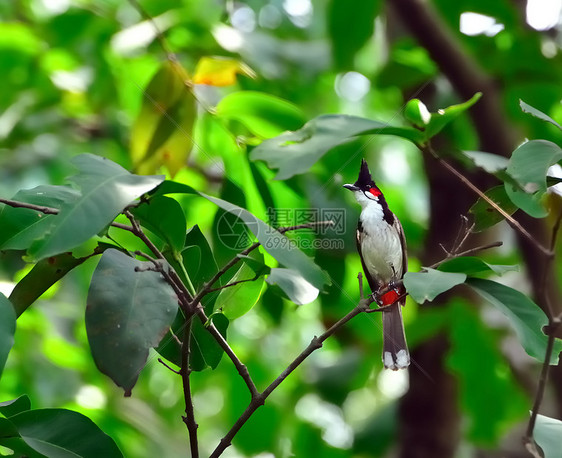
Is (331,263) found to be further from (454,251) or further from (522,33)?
(522,33)

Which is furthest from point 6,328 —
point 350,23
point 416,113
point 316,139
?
point 350,23

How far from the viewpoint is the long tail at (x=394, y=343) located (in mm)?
1754

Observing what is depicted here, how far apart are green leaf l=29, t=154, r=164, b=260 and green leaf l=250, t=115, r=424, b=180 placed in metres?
0.23

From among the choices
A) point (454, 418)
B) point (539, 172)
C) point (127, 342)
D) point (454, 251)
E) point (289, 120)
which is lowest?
point (454, 418)

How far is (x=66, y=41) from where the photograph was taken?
102 inches

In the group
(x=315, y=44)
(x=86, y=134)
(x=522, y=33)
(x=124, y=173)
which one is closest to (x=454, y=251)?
(x=124, y=173)

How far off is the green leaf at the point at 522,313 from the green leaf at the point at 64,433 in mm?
578

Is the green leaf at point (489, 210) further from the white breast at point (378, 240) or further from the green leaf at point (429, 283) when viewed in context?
the white breast at point (378, 240)

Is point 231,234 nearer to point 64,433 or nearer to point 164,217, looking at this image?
point 164,217

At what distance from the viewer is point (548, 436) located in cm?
101

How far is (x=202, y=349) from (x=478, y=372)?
1356mm

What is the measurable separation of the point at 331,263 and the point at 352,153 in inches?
13.0

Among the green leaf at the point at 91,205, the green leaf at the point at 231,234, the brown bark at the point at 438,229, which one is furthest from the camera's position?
the brown bark at the point at 438,229

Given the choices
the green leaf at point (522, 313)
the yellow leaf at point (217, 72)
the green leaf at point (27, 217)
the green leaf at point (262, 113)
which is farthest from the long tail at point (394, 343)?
the green leaf at point (27, 217)
